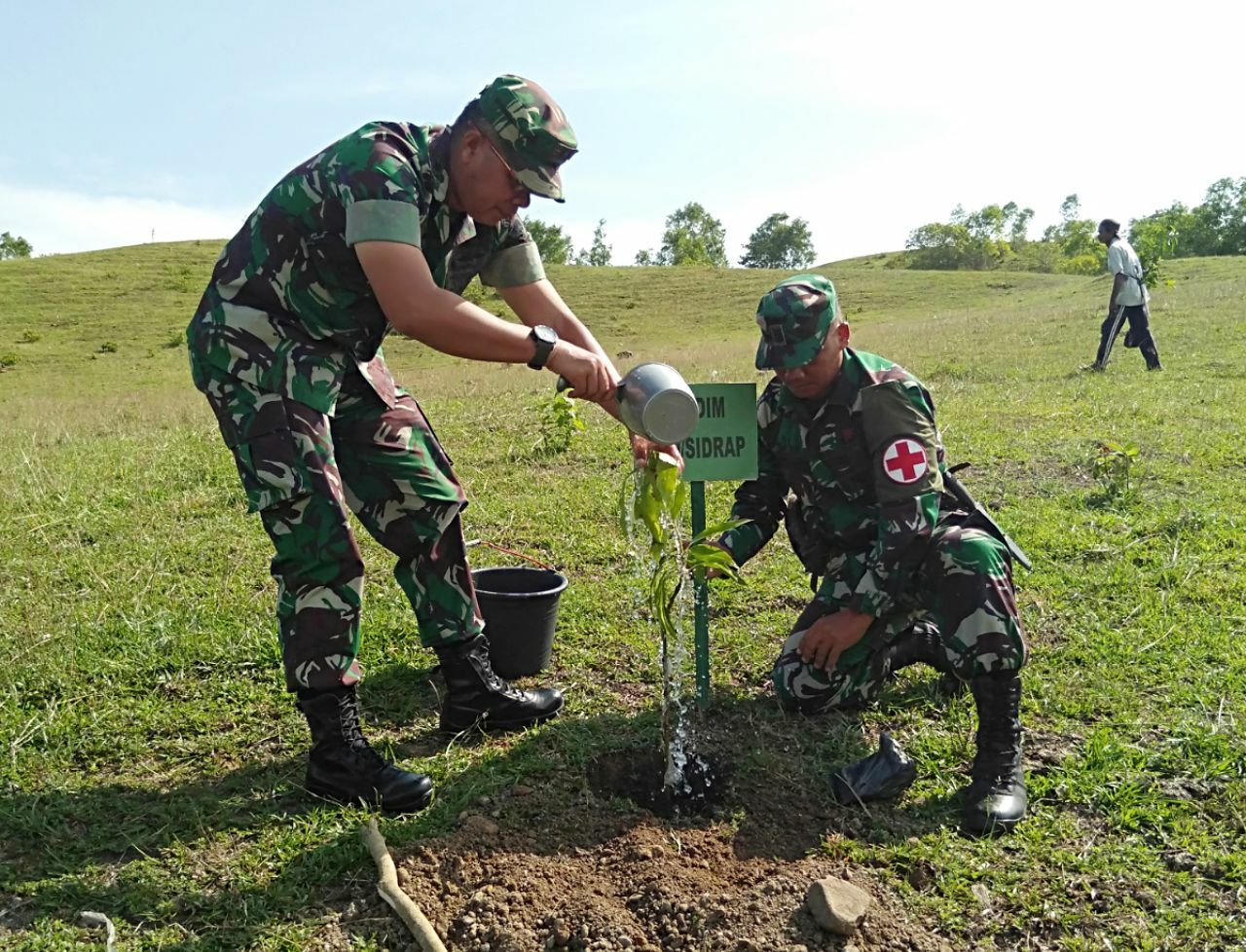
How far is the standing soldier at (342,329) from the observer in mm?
2441

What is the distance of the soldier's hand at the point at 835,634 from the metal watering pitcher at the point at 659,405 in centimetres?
97

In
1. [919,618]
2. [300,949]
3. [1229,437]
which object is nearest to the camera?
[300,949]

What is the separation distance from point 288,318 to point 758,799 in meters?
1.98

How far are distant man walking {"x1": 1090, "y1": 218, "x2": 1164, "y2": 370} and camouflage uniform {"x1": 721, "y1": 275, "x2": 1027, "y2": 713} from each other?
9409mm

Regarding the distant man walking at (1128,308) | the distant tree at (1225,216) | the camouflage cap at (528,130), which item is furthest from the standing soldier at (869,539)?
the distant tree at (1225,216)

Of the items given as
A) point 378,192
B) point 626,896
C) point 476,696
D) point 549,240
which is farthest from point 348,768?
point 549,240

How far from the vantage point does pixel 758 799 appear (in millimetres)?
2803

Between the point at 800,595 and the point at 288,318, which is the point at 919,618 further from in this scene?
the point at 288,318

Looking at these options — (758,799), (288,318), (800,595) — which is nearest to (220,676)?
(288,318)

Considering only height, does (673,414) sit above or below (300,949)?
above

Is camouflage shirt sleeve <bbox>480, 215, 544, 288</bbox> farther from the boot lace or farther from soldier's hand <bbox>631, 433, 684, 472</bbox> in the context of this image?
the boot lace

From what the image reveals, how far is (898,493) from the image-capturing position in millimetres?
2982

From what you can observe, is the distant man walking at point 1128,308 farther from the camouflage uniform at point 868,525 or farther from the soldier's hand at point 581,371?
the soldier's hand at point 581,371

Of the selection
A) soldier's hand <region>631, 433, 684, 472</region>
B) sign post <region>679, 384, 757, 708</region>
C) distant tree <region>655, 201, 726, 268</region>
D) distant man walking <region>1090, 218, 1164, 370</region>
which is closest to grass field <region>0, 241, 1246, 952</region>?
sign post <region>679, 384, 757, 708</region>
